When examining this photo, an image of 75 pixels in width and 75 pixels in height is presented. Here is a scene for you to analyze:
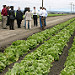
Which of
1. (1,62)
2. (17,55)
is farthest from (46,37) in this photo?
(1,62)

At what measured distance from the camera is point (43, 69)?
5.69m

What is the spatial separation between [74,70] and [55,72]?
2.43ft

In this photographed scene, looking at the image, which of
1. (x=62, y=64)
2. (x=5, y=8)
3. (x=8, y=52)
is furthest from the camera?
(x=5, y=8)

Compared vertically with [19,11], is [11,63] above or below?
below

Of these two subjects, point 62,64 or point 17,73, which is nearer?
point 17,73

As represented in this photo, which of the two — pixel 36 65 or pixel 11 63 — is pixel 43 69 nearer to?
pixel 36 65

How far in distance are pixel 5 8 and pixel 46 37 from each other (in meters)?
5.62

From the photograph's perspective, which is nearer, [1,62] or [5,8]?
[1,62]

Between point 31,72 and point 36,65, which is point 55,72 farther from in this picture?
→ point 31,72

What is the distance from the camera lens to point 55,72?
6145mm

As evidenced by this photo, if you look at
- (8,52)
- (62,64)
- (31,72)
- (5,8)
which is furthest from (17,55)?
(5,8)

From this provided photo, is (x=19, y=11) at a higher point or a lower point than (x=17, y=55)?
higher

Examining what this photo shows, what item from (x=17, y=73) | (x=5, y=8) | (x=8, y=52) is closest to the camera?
(x=17, y=73)

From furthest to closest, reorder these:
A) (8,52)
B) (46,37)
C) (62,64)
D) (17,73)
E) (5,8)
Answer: (5,8), (46,37), (8,52), (62,64), (17,73)
